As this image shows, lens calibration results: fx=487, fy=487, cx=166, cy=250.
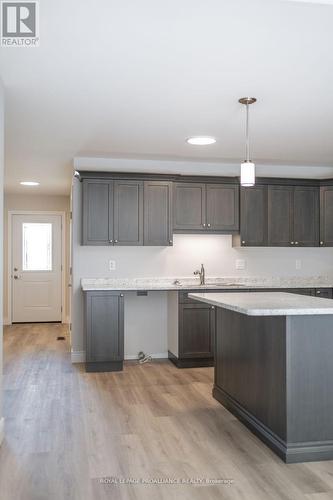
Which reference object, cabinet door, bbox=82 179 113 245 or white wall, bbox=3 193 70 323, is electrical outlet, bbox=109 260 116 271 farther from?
white wall, bbox=3 193 70 323

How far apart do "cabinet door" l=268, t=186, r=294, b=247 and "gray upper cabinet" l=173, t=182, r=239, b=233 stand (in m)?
0.43

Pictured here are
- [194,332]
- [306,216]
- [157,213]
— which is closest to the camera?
[194,332]

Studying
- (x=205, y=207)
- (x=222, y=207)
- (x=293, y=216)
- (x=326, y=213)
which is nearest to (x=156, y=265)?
(x=205, y=207)

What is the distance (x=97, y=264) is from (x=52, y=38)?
3.53 metres

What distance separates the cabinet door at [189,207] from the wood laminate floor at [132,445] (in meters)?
1.78

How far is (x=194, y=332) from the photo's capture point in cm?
550

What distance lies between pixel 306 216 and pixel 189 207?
1.49 metres

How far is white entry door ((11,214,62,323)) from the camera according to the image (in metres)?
9.07

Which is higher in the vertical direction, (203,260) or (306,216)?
(306,216)

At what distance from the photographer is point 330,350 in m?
3.06

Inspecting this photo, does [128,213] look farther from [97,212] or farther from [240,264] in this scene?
[240,264]

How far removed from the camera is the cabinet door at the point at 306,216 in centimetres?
604

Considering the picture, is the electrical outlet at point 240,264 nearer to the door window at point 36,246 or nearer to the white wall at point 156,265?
the white wall at point 156,265

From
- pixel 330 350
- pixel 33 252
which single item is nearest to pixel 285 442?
pixel 330 350
